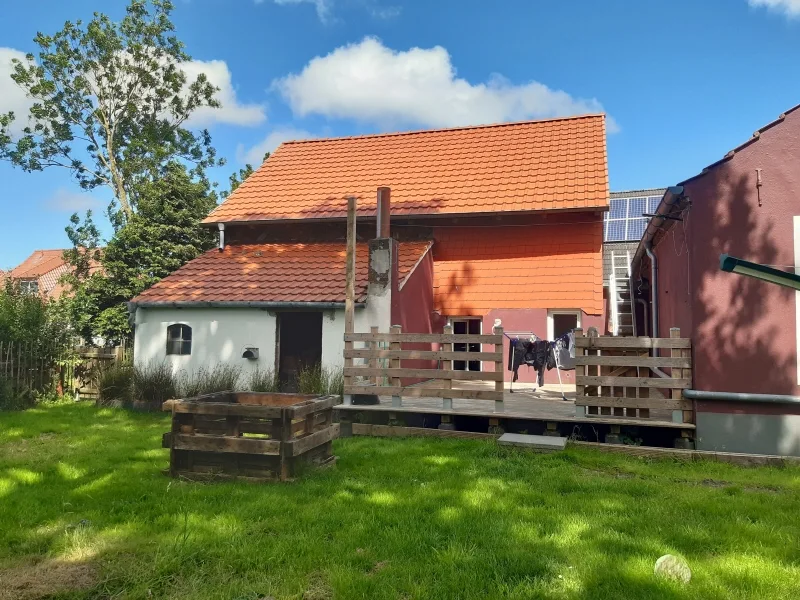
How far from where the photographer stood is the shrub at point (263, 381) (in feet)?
40.4

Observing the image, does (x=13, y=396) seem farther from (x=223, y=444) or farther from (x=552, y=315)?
(x=552, y=315)

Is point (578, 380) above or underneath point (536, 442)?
above

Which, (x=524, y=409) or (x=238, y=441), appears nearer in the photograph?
(x=238, y=441)

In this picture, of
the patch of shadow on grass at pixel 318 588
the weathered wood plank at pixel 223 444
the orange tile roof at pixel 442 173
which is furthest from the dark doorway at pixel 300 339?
the patch of shadow on grass at pixel 318 588

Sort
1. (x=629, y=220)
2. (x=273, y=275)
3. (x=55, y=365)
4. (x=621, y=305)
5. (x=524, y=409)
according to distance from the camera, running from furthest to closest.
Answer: (x=629, y=220) < (x=621, y=305) < (x=273, y=275) < (x=55, y=365) < (x=524, y=409)

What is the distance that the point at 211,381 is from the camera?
40.9 feet

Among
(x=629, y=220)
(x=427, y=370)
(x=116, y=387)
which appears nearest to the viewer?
(x=427, y=370)

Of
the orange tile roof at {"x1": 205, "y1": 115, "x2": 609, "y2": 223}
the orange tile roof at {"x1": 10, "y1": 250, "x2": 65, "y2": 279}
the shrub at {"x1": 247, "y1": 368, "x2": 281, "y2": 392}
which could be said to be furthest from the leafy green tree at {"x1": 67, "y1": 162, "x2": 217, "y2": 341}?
the orange tile roof at {"x1": 10, "y1": 250, "x2": 65, "y2": 279}

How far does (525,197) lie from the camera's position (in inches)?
592

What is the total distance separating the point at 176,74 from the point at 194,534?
31.7 metres

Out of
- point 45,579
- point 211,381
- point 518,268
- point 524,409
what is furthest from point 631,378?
point 211,381

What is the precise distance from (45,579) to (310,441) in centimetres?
296

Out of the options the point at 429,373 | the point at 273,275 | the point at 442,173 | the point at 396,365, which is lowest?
the point at 429,373

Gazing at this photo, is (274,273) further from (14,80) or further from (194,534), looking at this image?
(14,80)
